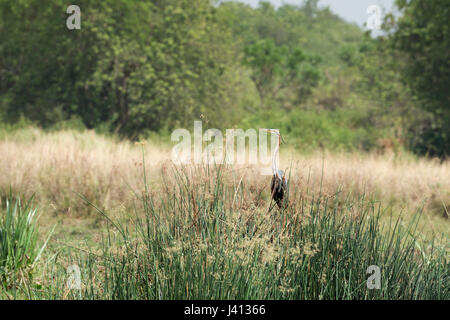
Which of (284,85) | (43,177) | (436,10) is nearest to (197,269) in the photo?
(43,177)

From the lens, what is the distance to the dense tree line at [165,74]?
57.0ft

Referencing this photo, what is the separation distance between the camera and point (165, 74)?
1948cm

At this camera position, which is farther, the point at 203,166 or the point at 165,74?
the point at 165,74

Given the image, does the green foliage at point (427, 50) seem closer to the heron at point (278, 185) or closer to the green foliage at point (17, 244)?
the heron at point (278, 185)

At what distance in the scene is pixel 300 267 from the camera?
10.6 feet

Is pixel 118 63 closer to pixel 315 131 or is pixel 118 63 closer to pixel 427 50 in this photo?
pixel 315 131

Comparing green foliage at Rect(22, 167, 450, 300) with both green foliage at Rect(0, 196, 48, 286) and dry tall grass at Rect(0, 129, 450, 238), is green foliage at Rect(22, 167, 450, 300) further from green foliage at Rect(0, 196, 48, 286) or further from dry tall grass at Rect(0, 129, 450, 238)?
dry tall grass at Rect(0, 129, 450, 238)

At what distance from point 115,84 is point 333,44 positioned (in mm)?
39828

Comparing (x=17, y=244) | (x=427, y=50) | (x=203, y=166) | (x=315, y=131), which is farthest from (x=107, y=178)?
(x=315, y=131)

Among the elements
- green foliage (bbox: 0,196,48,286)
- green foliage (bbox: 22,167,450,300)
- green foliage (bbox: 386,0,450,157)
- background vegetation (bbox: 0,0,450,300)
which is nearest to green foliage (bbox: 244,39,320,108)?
background vegetation (bbox: 0,0,450,300)

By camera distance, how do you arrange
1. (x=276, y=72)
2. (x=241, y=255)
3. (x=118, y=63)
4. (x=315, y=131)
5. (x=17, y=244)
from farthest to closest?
1. (x=276, y=72)
2. (x=315, y=131)
3. (x=118, y=63)
4. (x=17, y=244)
5. (x=241, y=255)

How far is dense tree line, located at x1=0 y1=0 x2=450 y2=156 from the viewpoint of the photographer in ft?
57.0

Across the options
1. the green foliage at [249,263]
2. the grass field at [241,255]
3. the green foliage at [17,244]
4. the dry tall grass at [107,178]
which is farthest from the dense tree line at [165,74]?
the green foliage at [249,263]

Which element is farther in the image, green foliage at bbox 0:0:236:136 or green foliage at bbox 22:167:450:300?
green foliage at bbox 0:0:236:136
